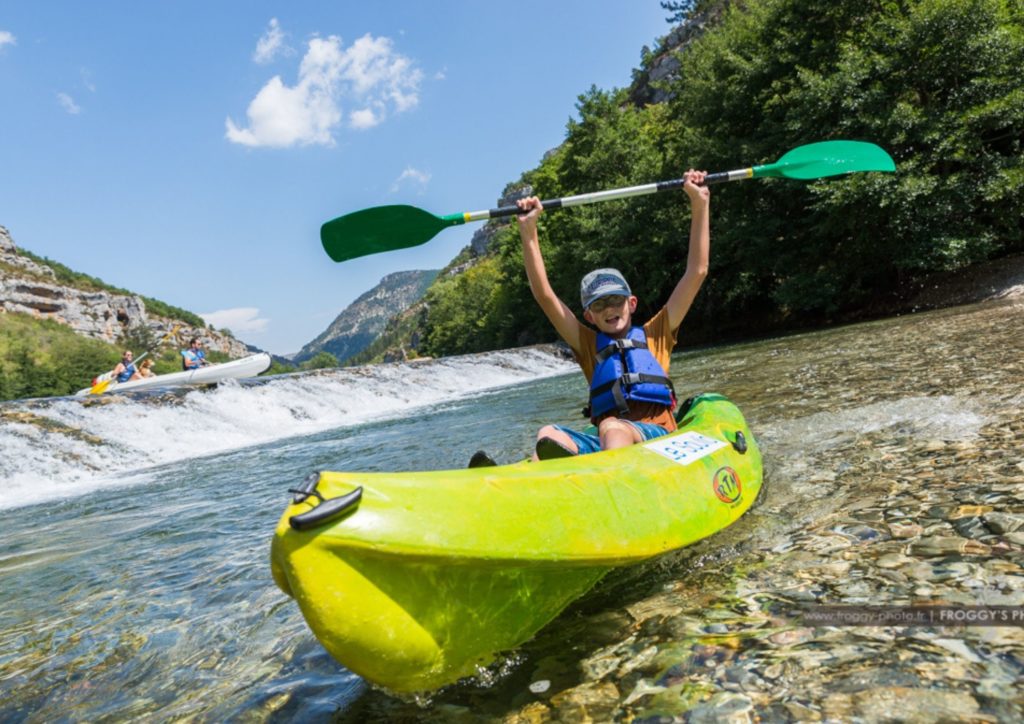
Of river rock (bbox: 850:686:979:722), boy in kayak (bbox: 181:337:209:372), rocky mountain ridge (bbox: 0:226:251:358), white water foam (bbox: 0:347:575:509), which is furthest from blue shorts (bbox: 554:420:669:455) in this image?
rocky mountain ridge (bbox: 0:226:251:358)

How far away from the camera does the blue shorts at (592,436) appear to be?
2900 mm

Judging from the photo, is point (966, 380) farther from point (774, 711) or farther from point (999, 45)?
point (999, 45)

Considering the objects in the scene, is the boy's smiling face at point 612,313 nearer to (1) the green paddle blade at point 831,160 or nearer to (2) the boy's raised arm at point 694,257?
(2) the boy's raised arm at point 694,257

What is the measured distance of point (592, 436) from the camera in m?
3.12

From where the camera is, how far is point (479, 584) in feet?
5.72

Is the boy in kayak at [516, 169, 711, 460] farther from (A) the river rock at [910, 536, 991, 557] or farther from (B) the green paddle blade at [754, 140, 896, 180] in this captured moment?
(B) the green paddle blade at [754, 140, 896, 180]

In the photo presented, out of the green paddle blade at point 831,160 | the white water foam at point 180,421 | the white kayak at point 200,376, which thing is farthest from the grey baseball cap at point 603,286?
the white kayak at point 200,376

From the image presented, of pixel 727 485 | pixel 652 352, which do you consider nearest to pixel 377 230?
pixel 652 352

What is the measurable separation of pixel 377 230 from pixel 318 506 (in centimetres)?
360

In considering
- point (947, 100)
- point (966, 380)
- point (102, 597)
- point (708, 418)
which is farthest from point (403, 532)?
point (947, 100)

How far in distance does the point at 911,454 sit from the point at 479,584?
2.60 meters

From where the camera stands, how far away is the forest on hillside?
12.9 meters

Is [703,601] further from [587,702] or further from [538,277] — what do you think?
[538,277]

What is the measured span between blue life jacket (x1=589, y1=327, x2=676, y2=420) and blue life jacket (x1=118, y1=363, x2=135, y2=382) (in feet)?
57.0
